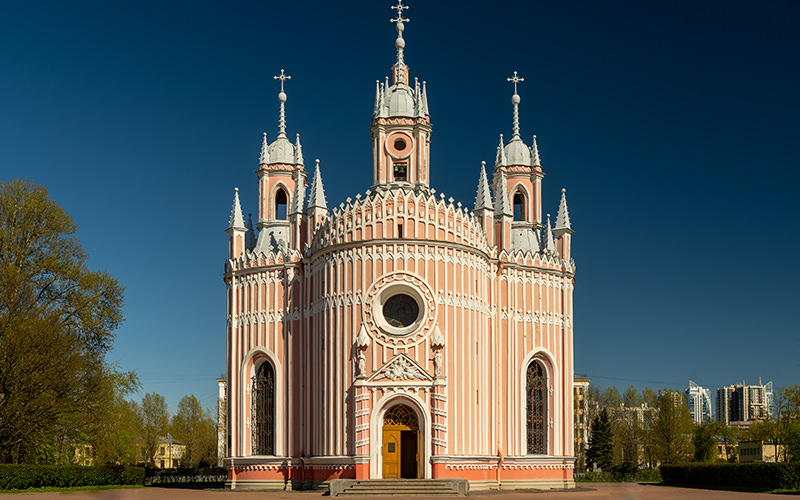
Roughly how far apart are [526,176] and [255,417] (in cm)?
2212

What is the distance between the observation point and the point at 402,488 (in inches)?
1693

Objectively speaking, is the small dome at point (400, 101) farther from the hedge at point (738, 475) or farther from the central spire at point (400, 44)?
the hedge at point (738, 475)

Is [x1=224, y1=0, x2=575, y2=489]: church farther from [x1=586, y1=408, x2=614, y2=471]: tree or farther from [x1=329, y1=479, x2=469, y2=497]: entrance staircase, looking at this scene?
[x1=586, y1=408, x2=614, y2=471]: tree

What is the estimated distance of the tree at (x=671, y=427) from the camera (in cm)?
8304

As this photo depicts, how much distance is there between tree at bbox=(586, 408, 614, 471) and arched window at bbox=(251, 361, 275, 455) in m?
38.9

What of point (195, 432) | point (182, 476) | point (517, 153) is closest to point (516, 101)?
point (517, 153)

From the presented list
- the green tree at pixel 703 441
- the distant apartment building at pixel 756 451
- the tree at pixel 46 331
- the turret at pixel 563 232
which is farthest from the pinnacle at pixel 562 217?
the distant apartment building at pixel 756 451

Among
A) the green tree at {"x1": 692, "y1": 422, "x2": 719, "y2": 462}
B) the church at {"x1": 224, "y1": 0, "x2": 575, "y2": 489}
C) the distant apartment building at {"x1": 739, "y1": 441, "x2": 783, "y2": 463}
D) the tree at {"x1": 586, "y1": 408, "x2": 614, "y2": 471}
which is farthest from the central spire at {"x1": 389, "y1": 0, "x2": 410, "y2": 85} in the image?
the distant apartment building at {"x1": 739, "y1": 441, "x2": 783, "y2": 463}

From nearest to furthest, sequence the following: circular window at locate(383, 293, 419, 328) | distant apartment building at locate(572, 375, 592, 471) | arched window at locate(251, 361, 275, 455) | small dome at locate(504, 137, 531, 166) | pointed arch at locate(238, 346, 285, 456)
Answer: circular window at locate(383, 293, 419, 328) < pointed arch at locate(238, 346, 285, 456) < arched window at locate(251, 361, 275, 455) < small dome at locate(504, 137, 531, 166) < distant apartment building at locate(572, 375, 592, 471)

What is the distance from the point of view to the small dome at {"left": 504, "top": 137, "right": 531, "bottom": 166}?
58.8 meters

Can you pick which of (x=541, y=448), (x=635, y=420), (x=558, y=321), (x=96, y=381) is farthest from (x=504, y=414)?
(x=635, y=420)

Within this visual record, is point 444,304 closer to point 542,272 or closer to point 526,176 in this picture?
point 542,272

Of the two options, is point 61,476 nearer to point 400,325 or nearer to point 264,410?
point 264,410

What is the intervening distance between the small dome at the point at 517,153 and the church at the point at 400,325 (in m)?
0.09
